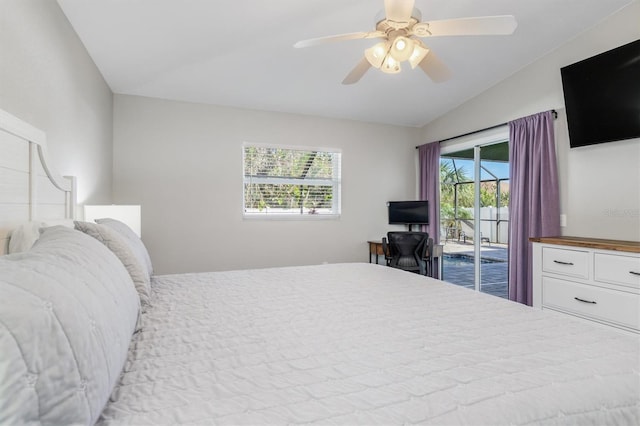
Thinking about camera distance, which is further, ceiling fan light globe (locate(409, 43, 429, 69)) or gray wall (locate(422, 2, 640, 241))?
gray wall (locate(422, 2, 640, 241))

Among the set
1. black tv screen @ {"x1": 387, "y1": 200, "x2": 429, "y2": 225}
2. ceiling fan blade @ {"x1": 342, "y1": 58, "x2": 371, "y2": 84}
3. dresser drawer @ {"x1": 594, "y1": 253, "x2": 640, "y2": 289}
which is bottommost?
dresser drawer @ {"x1": 594, "y1": 253, "x2": 640, "y2": 289}

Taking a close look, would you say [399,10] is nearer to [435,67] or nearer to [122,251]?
[435,67]

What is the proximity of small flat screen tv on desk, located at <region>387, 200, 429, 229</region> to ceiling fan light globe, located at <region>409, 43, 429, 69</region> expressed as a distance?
2.69 m

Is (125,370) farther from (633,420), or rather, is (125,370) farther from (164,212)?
(164,212)

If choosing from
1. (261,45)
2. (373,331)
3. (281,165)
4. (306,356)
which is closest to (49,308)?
(306,356)

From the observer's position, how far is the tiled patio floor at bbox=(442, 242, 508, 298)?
4004mm

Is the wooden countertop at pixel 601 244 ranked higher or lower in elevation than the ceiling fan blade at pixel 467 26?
lower

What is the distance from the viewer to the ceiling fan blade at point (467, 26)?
1817 millimetres

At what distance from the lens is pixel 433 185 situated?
473cm

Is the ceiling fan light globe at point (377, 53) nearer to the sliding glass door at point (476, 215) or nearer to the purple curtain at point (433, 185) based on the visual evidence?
the sliding glass door at point (476, 215)

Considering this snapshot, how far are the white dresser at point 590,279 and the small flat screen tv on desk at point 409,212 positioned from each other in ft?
5.72

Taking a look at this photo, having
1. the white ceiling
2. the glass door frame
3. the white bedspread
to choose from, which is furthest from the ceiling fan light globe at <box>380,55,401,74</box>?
the glass door frame

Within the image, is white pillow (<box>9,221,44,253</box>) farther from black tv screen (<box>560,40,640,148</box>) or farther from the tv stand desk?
black tv screen (<box>560,40,640,148</box>)

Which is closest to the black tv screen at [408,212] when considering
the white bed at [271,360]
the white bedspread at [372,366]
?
the white bedspread at [372,366]
